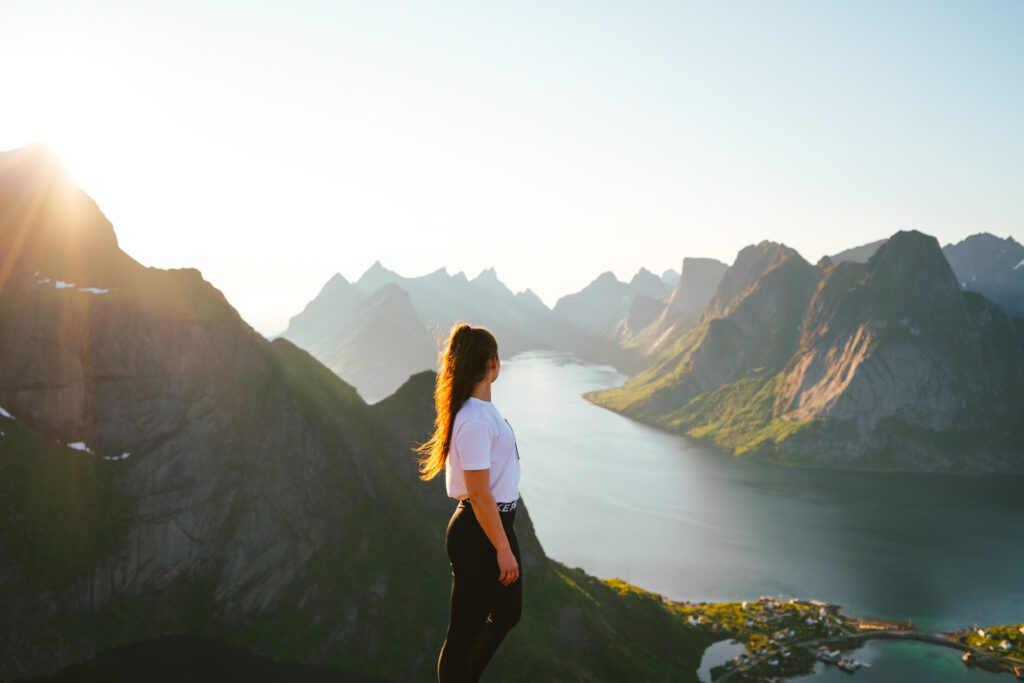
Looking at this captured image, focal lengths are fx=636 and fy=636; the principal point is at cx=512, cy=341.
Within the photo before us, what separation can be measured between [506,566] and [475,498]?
0.95 meters

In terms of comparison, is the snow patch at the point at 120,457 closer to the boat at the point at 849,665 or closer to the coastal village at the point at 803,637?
the coastal village at the point at 803,637

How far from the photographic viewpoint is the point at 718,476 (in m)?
197

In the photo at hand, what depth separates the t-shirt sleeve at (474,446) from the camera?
593 centimetres

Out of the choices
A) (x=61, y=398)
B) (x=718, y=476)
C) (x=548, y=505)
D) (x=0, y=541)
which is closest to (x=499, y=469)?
(x=0, y=541)

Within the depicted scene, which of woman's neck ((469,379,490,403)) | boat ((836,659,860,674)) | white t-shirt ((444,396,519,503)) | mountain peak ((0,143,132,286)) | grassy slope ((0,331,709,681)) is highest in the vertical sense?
mountain peak ((0,143,132,286))

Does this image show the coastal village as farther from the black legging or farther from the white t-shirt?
the white t-shirt

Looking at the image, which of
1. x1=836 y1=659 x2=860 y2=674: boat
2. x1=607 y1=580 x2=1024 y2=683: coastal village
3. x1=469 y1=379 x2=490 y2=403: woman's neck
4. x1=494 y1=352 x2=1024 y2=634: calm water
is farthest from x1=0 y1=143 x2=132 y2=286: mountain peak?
x1=836 y1=659 x2=860 y2=674: boat

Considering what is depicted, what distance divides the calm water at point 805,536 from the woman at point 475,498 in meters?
109

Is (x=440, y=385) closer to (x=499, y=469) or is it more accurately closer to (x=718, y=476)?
(x=499, y=469)

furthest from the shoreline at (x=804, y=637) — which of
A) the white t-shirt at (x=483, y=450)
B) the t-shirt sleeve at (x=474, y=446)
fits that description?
the t-shirt sleeve at (x=474, y=446)

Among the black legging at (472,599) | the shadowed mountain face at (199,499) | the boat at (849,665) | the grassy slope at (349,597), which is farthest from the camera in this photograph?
the boat at (849,665)

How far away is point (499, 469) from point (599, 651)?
3127 inches

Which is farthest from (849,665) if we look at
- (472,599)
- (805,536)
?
(472,599)

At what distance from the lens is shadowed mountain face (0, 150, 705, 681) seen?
73312 millimetres
